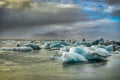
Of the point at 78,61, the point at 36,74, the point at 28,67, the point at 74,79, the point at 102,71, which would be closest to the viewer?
the point at 74,79

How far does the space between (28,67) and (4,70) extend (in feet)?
1.37

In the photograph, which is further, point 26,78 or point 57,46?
point 57,46

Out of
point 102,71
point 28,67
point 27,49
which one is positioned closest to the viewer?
point 102,71

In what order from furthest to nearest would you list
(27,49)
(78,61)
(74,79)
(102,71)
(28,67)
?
(27,49) < (78,61) < (28,67) < (102,71) < (74,79)

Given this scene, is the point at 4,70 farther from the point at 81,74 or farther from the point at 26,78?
the point at 81,74

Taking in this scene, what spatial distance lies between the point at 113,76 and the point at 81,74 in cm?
42

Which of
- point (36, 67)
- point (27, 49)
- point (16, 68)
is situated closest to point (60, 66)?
point (36, 67)

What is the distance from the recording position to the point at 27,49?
8.29m

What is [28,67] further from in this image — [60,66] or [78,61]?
[78,61]

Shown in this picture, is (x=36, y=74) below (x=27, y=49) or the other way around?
below

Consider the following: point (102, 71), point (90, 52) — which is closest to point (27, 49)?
point (90, 52)

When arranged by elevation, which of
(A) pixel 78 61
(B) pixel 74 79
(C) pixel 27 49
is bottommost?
(B) pixel 74 79

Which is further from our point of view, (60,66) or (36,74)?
(60,66)

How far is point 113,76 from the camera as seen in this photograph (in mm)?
3975
